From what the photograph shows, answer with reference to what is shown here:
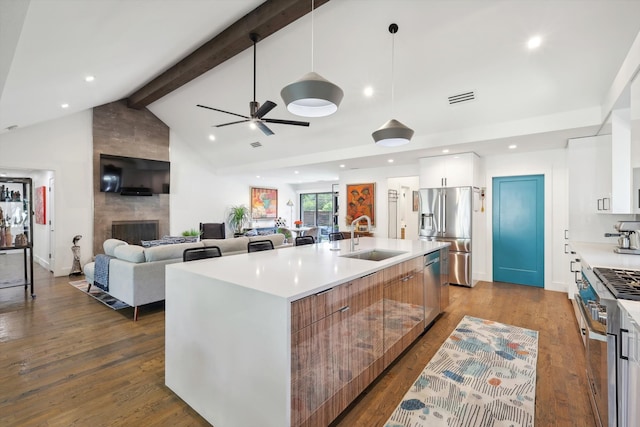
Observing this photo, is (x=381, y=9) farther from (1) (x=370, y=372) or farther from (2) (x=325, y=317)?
(1) (x=370, y=372)

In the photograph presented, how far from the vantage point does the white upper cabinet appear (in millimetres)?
5293

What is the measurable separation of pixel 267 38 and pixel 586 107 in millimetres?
4288

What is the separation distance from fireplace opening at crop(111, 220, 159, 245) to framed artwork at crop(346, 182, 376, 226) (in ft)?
16.7

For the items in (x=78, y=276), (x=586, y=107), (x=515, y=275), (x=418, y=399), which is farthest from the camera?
(x=78, y=276)

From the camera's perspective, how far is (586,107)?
3730mm

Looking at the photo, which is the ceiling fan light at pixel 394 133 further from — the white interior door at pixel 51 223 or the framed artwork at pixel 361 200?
the white interior door at pixel 51 223

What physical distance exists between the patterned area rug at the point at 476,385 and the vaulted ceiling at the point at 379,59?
2.94m

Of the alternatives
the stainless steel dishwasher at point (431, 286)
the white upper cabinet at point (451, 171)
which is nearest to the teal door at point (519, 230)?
the white upper cabinet at point (451, 171)

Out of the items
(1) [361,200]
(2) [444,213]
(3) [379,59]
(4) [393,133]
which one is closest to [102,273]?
(4) [393,133]

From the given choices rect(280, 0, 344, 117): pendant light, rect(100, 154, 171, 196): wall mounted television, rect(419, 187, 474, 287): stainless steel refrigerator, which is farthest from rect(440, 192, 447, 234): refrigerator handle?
rect(100, 154, 171, 196): wall mounted television

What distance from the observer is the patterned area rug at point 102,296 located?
13.5 ft

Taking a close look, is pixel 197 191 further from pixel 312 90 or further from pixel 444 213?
pixel 312 90

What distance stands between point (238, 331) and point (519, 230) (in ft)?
18.2

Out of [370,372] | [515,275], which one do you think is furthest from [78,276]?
[515,275]
